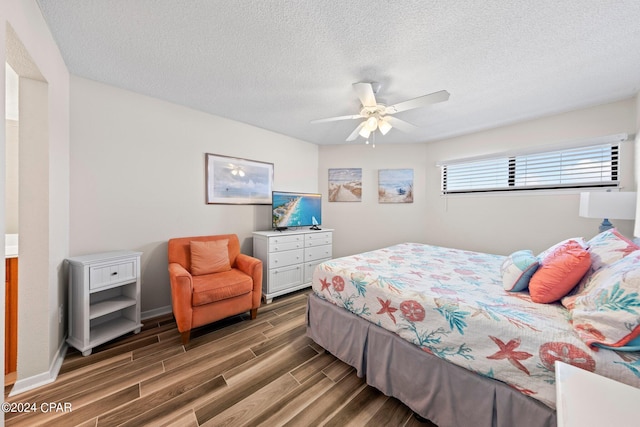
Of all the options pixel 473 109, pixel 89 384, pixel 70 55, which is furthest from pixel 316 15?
pixel 89 384

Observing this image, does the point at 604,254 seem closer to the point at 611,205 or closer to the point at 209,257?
the point at 611,205

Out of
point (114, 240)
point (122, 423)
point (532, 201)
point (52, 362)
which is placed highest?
point (532, 201)

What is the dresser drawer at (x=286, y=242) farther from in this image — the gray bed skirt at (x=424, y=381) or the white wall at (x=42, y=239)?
the white wall at (x=42, y=239)

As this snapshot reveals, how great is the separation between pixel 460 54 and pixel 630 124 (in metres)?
2.23

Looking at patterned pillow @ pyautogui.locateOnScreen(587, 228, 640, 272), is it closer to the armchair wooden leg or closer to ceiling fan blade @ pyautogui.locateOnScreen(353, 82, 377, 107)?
ceiling fan blade @ pyautogui.locateOnScreen(353, 82, 377, 107)

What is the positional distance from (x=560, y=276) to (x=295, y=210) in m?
2.94

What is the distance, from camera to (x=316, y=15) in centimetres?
138

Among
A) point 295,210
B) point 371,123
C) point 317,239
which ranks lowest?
point 317,239

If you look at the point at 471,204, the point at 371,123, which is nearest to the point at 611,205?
the point at 471,204

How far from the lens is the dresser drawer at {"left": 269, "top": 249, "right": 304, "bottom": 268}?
119 inches

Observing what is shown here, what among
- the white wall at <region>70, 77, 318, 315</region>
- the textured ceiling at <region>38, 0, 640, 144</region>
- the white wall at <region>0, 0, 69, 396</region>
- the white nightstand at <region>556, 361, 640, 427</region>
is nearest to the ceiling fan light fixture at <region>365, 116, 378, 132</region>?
the textured ceiling at <region>38, 0, 640, 144</region>

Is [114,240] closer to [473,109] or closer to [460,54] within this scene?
[460,54]

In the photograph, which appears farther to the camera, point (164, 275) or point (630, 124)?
point (164, 275)

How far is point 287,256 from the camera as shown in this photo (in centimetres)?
318
